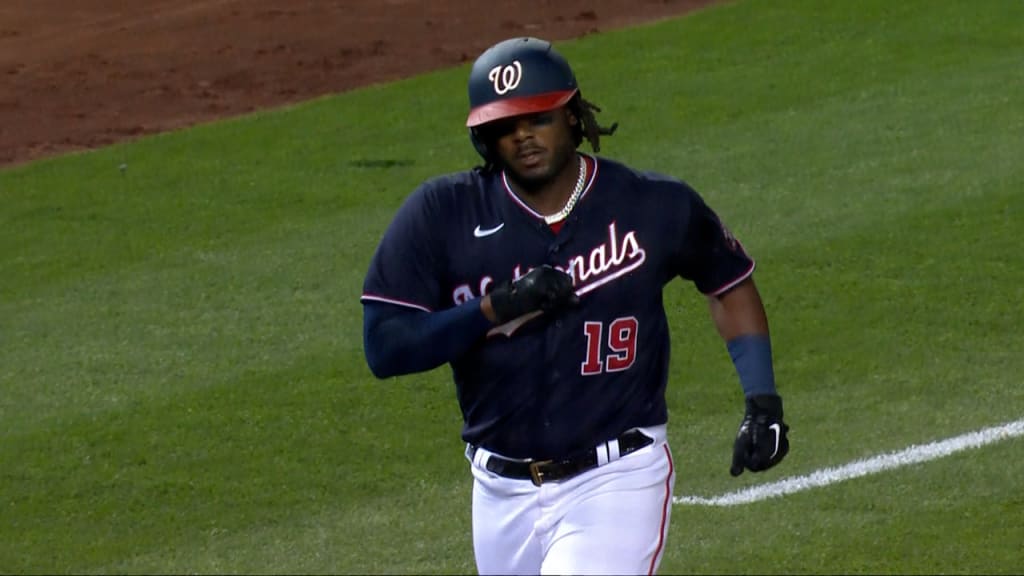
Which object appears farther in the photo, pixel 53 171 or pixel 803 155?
pixel 53 171

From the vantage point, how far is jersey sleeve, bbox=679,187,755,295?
15.7 feet

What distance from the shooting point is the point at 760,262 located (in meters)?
9.49

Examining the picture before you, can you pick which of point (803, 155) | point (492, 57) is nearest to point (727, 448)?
point (492, 57)

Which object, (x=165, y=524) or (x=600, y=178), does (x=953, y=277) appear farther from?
(x=600, y=178)

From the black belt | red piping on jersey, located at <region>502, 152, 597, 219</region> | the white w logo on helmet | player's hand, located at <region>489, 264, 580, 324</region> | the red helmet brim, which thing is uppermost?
the white w logo on helmet

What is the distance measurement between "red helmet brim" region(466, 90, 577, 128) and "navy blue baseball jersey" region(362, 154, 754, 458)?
20cm

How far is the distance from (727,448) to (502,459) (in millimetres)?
2809

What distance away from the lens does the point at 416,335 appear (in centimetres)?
457

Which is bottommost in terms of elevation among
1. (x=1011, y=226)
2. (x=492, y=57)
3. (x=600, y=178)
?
(x=1011, y=226)

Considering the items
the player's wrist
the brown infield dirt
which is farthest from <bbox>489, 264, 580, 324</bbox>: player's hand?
the brown infield dirt

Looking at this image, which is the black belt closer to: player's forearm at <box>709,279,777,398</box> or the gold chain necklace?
player's forearm at <box>709,279,777,398</box>

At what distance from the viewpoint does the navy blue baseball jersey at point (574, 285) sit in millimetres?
4641

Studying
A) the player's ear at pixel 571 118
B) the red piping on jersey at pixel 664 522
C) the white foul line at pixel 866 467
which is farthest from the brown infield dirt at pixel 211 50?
the red piping on jersey at pixel 664 522

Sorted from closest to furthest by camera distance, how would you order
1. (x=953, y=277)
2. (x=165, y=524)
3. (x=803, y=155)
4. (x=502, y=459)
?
1. (x=502, y=459)
2. (x=165, y=524)
3. (x=953, y=277)
4. (x=803, y=155)
